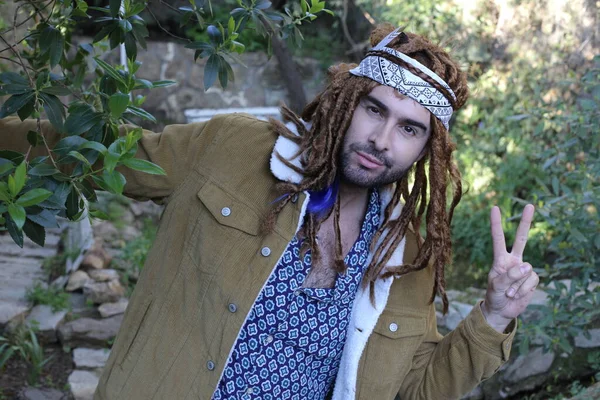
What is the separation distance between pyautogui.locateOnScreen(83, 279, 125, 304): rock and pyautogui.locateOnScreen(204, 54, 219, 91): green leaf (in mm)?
3085

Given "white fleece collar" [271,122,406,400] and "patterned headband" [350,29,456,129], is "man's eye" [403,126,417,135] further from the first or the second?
"white fleece collar" [271,122,406,400]

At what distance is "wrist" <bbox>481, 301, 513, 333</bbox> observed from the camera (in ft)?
7.45

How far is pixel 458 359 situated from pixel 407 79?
81 cm

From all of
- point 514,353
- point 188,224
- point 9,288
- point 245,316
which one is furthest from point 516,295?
point 9,288

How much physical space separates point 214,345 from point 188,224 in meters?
0.33

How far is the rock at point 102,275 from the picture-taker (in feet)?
16.5

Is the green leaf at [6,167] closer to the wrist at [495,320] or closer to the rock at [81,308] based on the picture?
the wrist at [495,320]

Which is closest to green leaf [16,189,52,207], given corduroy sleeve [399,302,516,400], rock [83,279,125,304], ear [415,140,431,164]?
ear [415,140,431,164]

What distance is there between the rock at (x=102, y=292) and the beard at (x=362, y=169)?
9.75ft

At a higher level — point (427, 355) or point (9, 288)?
point (427, 355)

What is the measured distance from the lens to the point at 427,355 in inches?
98.8

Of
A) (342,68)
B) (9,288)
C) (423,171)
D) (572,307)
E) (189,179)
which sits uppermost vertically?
(342,68)

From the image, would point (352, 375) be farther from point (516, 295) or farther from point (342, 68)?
point (342, 68)

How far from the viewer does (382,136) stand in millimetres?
2182
